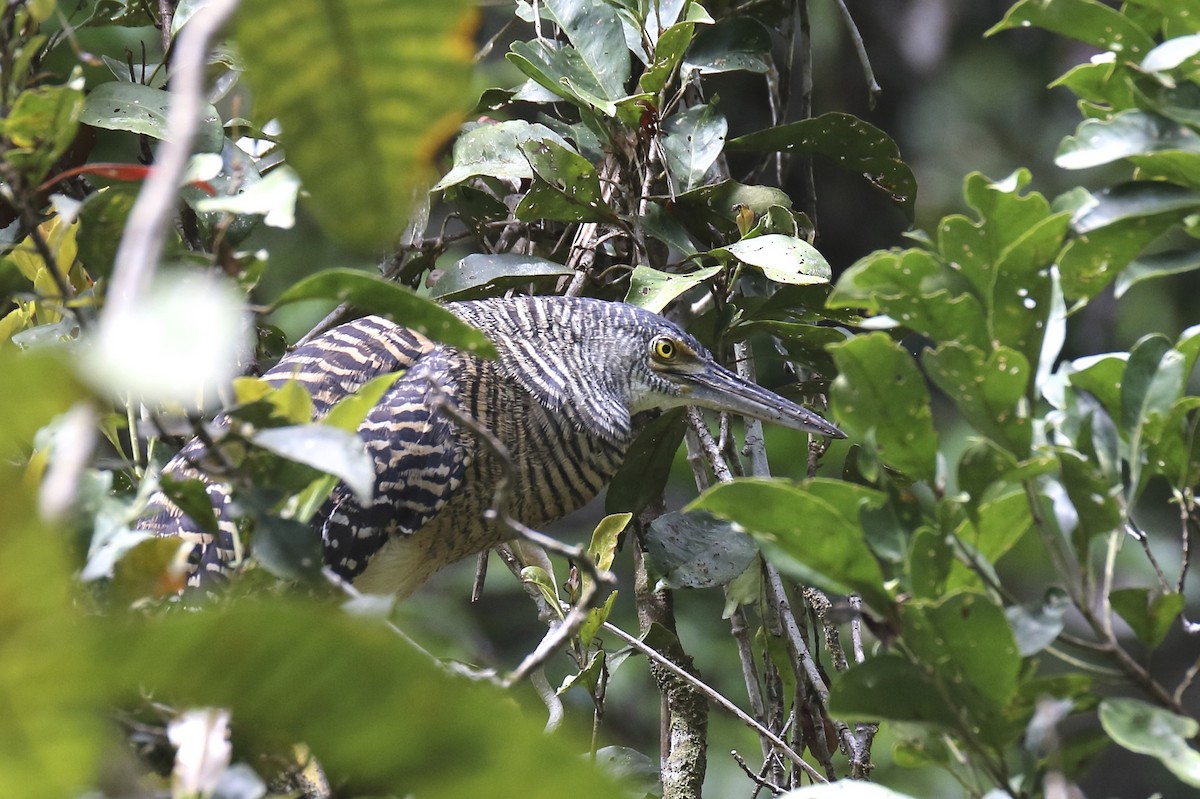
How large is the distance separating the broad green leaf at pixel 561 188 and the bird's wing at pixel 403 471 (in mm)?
387

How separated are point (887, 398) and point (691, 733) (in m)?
0.99

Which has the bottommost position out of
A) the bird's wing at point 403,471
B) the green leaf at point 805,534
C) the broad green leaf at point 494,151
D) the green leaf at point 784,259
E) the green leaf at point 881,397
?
the bird's wing at point 403,471

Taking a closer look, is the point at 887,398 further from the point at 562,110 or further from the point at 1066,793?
the point at 562,110

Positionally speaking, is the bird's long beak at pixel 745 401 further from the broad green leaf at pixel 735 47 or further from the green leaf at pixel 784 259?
the broad green leaf at pixel 735 47

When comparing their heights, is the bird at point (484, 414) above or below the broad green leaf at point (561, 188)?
below

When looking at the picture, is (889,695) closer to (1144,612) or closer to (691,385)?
(1144,612)

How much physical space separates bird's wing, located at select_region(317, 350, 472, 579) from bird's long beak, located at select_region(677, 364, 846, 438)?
458mm

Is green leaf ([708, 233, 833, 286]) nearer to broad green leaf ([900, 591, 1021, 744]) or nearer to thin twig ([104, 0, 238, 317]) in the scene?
broad green leaf ([900, 591, 1021, 744])

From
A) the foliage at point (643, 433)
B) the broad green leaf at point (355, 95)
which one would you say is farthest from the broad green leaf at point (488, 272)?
the broad green leaf at point (355, 95)

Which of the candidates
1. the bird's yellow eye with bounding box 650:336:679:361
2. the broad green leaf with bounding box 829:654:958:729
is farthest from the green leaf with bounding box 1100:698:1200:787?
the bird's yellow eye with bounding box 650:336:679:361

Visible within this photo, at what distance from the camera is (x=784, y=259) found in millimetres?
1678

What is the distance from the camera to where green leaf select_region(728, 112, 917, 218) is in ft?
6.12

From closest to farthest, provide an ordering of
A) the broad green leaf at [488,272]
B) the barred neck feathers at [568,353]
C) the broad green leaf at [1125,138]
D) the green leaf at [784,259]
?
1. the broad green leaf at [1125,138]
2. the green leaf at [784,259]
3. the broad green leaf at [488,272]
4. the barred neck feathers at [568,353]

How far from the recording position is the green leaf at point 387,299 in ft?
3.11
